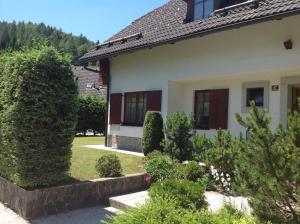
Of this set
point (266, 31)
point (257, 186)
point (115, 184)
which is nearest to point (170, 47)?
point (266, 31)

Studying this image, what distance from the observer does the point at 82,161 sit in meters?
10.7

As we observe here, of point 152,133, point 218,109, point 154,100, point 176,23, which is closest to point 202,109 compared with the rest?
point 218,109

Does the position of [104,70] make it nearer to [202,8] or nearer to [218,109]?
[202,8]

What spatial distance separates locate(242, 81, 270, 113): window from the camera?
11.9m

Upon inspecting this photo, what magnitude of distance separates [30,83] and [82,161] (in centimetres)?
416

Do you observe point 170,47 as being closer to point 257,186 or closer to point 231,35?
point 231,35

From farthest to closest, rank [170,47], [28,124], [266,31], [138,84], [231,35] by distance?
1. [138,84]
2. [170,47]
3. [231,35]
4. [266,31]
5. [28,124]

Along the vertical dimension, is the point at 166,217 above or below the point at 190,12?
below

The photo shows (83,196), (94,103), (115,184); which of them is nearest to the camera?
(83,196)

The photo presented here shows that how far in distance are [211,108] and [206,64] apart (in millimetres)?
1752

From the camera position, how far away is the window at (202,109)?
13789 mm

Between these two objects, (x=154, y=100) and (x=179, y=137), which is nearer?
(x=179, y=137)

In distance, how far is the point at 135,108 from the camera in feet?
52.2

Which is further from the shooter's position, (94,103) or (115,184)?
(94,103)
